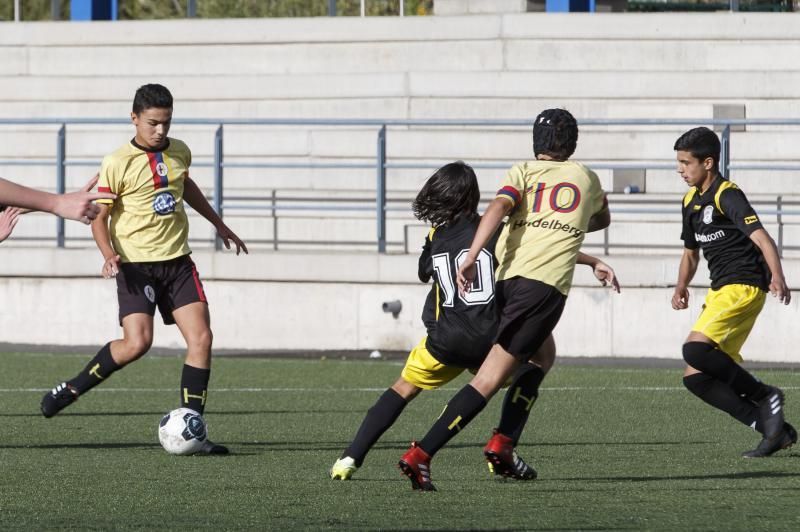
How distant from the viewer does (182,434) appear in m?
8.01

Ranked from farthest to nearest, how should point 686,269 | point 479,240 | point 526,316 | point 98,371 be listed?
point 98,371, point 686,269, point 526,316, point 479,240

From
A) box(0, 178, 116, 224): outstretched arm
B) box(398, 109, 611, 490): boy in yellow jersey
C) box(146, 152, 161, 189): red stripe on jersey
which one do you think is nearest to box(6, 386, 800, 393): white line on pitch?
box(146, 152, 161, 189): red stripe on jersey

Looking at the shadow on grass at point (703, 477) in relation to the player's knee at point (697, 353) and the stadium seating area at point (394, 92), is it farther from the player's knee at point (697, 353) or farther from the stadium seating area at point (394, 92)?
the stadium seating area at point (394, 92)

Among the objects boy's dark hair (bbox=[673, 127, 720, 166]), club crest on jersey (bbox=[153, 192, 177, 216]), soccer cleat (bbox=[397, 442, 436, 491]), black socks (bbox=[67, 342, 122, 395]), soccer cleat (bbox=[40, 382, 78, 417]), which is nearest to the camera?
soccer cleat (bbox=[397, 442, 436, 491])

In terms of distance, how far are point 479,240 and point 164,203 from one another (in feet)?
8.63

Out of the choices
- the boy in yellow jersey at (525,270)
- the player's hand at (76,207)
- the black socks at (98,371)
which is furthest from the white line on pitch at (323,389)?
the player's hand at (76,207)

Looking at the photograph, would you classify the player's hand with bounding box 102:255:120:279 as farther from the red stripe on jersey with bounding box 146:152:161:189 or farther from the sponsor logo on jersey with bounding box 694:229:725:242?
the sponsor logo on jersey with bounding box 694:229:725:242

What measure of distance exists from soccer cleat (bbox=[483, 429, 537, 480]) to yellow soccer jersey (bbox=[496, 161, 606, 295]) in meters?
0.70

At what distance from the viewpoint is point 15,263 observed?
15625 mm

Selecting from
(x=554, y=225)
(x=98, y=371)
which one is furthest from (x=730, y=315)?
(x=98, y=371)

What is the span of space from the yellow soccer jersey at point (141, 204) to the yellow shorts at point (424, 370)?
2.11 metres

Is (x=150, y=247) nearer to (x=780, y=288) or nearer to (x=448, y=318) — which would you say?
(x=448, y=318)

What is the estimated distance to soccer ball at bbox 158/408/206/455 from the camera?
8.01 meters

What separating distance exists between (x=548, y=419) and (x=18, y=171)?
10808 millimetres
